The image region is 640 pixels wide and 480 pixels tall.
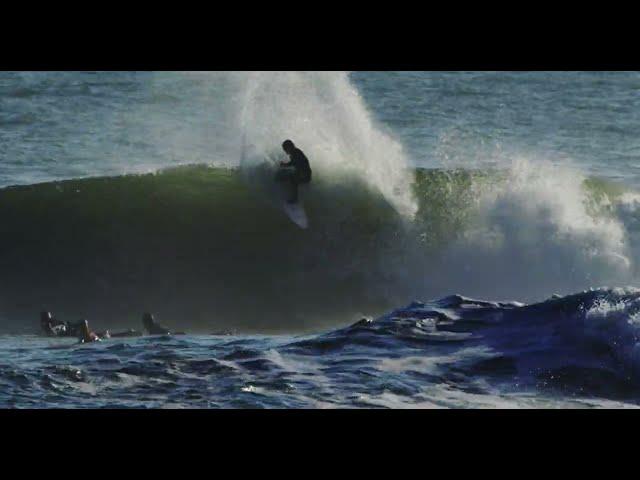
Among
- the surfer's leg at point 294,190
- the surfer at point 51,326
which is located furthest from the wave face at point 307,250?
the surfer at point 51,326

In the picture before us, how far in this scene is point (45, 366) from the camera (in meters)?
10.4

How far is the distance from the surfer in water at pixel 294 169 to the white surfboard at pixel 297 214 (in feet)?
0.22

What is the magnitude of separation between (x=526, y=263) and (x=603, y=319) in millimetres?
4179

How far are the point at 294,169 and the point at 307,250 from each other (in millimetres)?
1068

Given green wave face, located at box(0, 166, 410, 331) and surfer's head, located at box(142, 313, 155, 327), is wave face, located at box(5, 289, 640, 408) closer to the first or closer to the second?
surfer's head, located at box(142, 313, 155, 327)

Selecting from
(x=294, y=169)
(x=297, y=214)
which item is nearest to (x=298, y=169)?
(x=294, y=169)

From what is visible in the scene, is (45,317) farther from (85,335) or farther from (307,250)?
(307,250)

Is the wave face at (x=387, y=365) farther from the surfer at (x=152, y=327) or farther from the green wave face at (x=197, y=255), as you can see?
the green wave face at (x=197, y=255)

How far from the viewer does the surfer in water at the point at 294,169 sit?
47.1ft

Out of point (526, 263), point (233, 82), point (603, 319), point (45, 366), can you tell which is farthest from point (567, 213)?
point (233, 82)

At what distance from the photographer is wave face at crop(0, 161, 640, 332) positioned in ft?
45.8

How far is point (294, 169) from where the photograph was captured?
47.9 ft

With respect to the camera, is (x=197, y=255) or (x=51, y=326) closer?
(x=51, y=326)

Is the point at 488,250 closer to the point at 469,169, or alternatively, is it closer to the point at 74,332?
the point at 469,169
